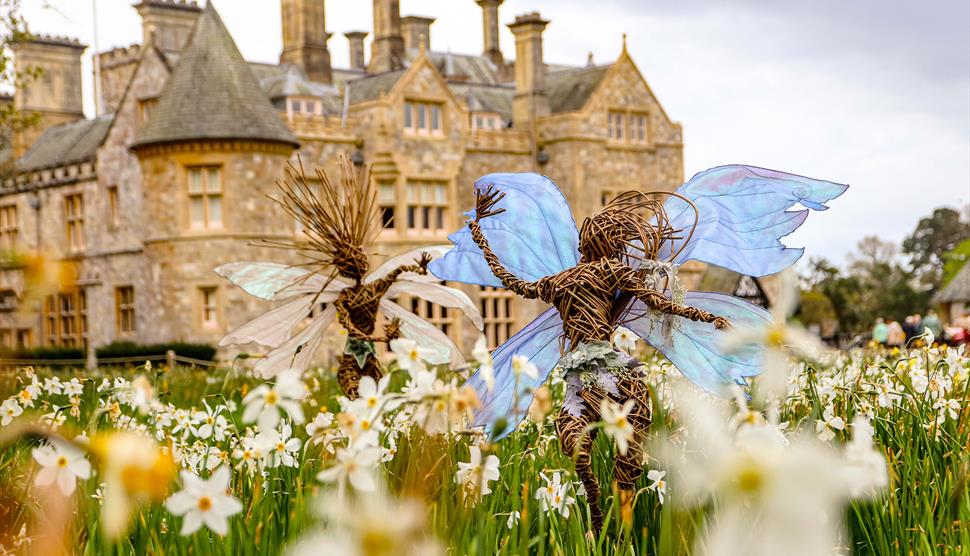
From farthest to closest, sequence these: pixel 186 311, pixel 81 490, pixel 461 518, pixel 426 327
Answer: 1. pixel 186 311
2. pixel 426 327
3. pixel 81 490
4. pixel 461 518

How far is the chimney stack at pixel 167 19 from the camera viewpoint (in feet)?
116

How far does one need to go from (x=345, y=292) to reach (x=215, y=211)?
71.6 feet

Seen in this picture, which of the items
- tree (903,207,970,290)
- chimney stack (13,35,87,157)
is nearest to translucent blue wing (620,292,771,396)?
chimney stack (13,35,87,157)

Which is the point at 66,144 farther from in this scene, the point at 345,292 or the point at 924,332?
the point at 924,332

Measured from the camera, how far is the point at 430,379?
2631 millimetres

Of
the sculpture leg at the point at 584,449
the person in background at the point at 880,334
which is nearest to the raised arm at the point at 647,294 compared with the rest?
the sculpture leg at the point at 584,449

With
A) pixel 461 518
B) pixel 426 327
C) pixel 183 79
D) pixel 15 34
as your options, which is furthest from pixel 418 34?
pixel 461 518

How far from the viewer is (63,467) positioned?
2596 millimetres

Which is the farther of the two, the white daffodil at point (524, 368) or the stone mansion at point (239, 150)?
the stone mansion at point (239, 150)

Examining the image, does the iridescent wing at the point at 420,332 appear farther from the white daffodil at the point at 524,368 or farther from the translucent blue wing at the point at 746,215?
the white daffodil at the point at 524,368

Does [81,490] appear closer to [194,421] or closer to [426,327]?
[194,421]

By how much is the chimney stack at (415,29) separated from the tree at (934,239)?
31.5 meters

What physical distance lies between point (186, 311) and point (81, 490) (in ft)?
78.2

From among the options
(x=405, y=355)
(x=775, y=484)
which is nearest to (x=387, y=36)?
(x=405, y=355)
